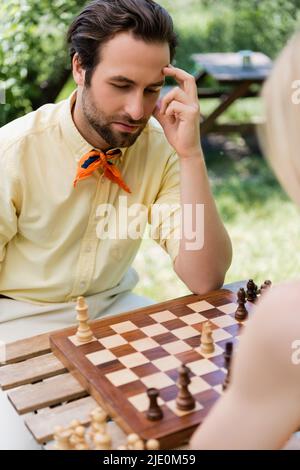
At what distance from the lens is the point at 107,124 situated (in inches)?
86.7

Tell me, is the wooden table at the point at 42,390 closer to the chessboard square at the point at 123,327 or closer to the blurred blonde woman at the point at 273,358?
the chessboard square at the point at 123,327

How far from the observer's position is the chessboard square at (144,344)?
1.70 meters

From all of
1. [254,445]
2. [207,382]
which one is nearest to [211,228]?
[207,382]

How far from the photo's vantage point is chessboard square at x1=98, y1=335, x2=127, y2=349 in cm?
172

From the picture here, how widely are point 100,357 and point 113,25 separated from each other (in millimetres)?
1191

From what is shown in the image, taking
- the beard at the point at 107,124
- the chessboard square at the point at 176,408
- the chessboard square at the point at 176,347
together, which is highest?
the beard at the point at 107,124

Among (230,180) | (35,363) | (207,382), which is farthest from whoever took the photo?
(230,180)

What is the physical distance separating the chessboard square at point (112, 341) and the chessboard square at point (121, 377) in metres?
0.14

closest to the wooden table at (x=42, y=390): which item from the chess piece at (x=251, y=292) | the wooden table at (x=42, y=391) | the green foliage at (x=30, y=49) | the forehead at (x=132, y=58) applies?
the wooden table at (x=42, y=391)

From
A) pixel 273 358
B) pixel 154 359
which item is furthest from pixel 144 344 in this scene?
pixel 273 358

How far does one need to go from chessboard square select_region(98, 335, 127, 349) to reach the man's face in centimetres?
79

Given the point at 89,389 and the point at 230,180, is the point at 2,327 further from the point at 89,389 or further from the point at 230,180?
the point at 230,180

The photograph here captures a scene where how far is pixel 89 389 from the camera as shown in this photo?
155 cm

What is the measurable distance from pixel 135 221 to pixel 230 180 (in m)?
3.90
